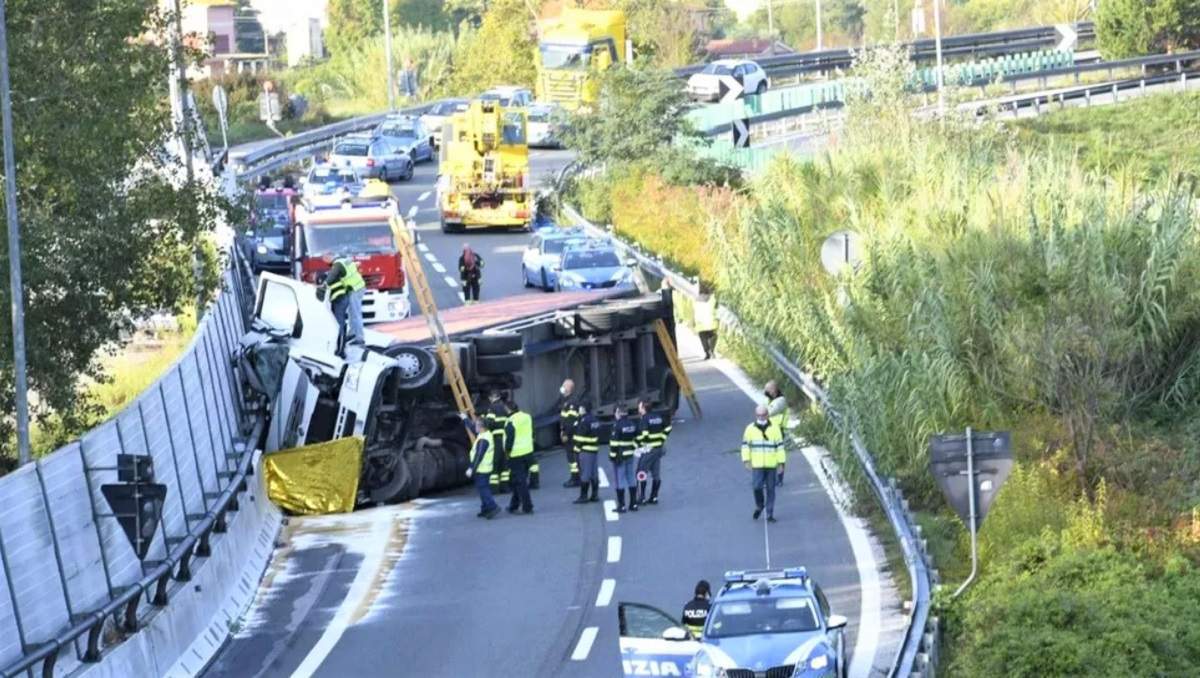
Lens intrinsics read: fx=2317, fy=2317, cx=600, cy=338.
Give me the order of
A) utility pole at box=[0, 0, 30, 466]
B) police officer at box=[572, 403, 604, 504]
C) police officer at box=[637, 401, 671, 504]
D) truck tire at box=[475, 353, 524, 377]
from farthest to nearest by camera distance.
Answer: truck tire at box=[475, 353, 524, 377], police officer at box=[572, 403, 604, 504], police officer at box=[637, 401, 671, 504], utility pole at box=[0, 0, 30, 466]

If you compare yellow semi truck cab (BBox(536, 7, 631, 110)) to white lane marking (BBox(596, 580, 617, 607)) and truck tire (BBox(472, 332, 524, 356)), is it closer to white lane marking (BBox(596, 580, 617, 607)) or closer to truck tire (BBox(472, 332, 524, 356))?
truck tire (BBox(472, 332, 524, 356))

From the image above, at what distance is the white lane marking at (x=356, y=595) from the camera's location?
20.7 meters

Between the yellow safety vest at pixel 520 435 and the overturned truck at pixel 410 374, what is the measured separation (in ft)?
4.42

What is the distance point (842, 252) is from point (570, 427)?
646 cm

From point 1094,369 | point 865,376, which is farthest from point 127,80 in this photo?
point 1094,369

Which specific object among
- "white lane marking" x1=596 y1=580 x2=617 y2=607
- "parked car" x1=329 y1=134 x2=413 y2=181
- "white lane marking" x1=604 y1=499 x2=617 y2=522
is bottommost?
"white lane marking" x1=596 y1=580 x2=617 y2=607

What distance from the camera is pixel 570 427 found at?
27.8 m

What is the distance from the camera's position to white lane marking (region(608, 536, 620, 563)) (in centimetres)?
2448

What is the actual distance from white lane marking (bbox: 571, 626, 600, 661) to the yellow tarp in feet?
19.9

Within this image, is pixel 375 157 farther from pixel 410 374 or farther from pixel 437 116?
pixel 410 374

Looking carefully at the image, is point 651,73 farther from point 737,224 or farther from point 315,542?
point 315,542

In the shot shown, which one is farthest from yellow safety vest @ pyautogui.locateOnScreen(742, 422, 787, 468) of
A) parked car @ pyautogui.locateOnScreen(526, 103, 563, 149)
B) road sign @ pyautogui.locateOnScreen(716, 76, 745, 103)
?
parked car @ pyautogui.locateOnScreen(526, 103, 563, 149)

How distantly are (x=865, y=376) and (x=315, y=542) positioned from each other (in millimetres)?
6759

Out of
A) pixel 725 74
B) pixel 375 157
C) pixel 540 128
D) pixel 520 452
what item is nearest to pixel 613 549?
pixel 520 452
